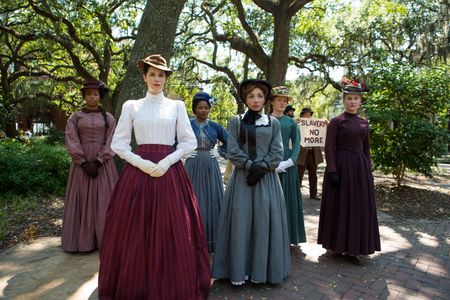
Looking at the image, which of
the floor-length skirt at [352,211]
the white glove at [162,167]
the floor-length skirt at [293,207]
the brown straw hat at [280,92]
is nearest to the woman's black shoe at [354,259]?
the floor-length skirt at [352,211]

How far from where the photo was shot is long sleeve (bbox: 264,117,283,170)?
334cm

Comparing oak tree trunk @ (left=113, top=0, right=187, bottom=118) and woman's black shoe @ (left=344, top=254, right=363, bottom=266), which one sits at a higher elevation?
oak tree trunk @ (left=113, top=0, right=187, bottom=118)

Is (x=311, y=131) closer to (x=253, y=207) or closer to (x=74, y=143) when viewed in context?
(x=253, y=207)

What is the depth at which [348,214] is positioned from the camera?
3918 mm

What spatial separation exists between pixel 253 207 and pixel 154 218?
0.98m

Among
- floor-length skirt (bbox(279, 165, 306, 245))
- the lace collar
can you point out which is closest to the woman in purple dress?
floor-length skirt (bbox(279, 165, 306, 245))

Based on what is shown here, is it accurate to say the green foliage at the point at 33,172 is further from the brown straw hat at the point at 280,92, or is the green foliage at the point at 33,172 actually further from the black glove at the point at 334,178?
the black glove at the point at 334,178

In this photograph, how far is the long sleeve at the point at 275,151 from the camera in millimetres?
3342

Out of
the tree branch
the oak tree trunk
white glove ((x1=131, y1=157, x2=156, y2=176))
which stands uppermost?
the tree branch

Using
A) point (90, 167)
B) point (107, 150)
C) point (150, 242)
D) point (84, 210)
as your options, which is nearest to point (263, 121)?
point (150, 242)

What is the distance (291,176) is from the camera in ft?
14.1

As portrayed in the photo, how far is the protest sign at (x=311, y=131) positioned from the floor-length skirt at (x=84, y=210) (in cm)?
330

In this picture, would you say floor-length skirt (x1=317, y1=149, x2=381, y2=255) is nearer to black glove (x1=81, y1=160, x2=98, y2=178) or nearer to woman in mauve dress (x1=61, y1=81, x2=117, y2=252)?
woman in mauve dress (x1=61, y1=81, x2=117, y2=252)

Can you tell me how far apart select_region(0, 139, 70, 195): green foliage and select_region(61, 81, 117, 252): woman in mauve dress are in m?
3.42
